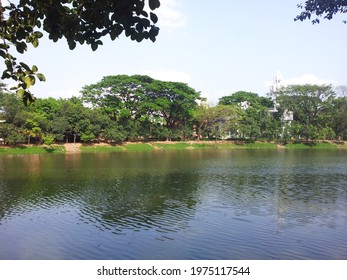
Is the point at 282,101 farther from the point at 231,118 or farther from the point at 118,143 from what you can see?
the point at 118,143

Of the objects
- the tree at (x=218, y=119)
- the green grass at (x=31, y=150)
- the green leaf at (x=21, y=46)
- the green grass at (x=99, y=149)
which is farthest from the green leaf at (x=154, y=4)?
the tree at (x=218, y=119)

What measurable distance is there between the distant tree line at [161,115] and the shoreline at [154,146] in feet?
3.78

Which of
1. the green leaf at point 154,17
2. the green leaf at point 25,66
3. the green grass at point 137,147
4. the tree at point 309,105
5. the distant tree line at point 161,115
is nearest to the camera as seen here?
the green leaf at point 25,66

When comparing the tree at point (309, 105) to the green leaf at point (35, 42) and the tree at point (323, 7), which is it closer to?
the tree at point (323, 7)

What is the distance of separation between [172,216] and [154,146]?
39.7 meters

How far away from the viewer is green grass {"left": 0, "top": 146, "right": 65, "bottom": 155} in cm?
4194

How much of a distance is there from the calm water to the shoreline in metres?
20.7

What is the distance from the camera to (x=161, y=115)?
59.7 metres

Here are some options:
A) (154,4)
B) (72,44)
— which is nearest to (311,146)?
(72,44)

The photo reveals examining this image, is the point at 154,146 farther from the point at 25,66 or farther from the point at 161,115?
the point at 25,66

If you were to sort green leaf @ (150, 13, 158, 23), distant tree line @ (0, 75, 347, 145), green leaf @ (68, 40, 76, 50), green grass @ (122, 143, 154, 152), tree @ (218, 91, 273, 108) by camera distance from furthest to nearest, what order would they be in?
1. tree @ (218, 91, 273, 108)
2. green grass @ (122, 143, 154, 152)
3. distant tree line @ (0, 75, 347, 145)
4. green leaf @ (68, 40, 76, 50)
5. green leaf @ (150, 13, 158, 23)

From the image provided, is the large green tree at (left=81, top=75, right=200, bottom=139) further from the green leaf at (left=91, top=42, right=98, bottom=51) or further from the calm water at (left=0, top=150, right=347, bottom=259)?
the green leaf at (left=91, top=42, right=98, bottom=51)

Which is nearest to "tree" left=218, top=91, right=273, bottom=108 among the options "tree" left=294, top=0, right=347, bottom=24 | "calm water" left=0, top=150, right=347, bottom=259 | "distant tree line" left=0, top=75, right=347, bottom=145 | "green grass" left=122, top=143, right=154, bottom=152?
"distant tree line" left=0, top=75, right=347, bottom=145

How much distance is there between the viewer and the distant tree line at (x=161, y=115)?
4594cm
